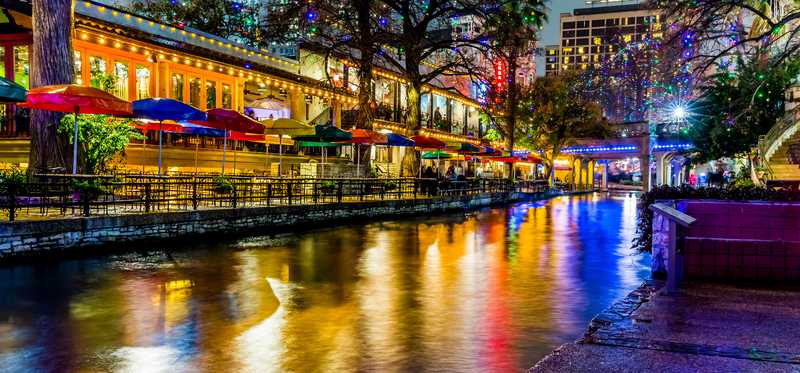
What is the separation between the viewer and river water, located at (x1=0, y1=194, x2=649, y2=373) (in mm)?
5496

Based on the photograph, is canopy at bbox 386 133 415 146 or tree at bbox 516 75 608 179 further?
tree at bbox 516 75 608 179

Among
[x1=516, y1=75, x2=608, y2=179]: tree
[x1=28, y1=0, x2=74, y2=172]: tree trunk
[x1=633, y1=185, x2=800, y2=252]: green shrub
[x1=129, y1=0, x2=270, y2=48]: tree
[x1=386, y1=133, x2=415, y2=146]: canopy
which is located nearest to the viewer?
[x1=633, y1=185, x2=800, y2=252]: green shrub

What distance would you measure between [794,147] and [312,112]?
22.2m

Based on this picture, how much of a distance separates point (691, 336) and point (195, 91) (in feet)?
74.7

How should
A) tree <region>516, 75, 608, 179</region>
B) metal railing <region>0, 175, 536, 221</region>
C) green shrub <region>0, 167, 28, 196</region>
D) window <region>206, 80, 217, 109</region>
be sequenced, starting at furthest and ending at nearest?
tree <region>516, 75, 608, 179</region> → window <region>206, 80, 217, 109</region> → metal railing <region>0, 175, 536, 221</region> → green shrub <region>0, 167, 28, 196</region>

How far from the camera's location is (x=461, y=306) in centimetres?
781

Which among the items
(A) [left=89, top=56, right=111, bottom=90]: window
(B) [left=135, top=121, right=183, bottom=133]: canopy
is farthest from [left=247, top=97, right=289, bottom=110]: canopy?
(A) [left=89, top=56, right=111, bottom=90]: window

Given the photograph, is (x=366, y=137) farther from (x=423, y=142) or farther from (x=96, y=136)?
(x=96, y=136)

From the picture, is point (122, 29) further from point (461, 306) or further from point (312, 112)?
point (461, 306)

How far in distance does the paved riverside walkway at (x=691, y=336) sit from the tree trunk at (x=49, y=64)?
1381cm

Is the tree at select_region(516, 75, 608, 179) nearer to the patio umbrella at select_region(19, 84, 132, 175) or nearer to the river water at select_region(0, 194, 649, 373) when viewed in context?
the river water at select_region(0, 194, 649, 373)

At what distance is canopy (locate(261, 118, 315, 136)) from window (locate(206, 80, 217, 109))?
18.7 ft

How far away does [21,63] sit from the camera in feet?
68.5

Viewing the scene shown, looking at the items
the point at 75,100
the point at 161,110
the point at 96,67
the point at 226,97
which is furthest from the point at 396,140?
the point at 75,100
